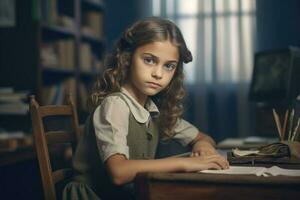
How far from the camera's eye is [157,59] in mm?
1479

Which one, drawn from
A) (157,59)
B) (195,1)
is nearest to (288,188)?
(157,59)

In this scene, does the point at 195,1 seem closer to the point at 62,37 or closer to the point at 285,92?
the point at 62,37

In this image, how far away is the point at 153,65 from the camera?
1.48 meters

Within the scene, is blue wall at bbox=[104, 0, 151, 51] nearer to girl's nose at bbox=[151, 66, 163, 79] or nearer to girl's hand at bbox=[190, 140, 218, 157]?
girl's hand at bbox=[190, 140, 218, 157]

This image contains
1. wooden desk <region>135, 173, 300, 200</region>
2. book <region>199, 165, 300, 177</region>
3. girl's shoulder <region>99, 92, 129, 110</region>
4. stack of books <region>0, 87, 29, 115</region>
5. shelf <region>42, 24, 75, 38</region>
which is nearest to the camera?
wooden desk <region>135, 173, 300, 200</region>

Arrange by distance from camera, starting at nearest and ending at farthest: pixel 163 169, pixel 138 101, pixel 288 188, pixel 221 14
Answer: pixel 288 188 → pixel 163 169 → pixel 138 101 → pixel 221 14

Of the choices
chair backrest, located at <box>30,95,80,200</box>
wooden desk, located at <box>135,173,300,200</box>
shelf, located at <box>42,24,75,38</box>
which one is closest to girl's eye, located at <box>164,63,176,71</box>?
chair backrest, located at <box>30,95,80,200</box>

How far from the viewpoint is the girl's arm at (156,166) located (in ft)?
3.87

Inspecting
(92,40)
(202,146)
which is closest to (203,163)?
(202,146)

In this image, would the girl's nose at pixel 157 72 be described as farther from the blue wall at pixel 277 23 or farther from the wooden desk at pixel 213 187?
the blue wall at pixel 277 23

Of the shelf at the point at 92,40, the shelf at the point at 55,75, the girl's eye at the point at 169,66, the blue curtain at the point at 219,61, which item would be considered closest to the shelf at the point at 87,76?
the shelf at the point at 55,75

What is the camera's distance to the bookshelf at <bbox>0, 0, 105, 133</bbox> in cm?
336

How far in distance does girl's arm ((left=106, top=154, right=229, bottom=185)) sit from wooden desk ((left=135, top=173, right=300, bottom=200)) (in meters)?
0.11

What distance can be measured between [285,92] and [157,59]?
1.37 m
